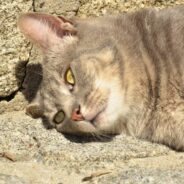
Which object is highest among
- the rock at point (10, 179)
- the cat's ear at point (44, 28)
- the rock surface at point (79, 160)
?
the cat's ear at point (44, 28)

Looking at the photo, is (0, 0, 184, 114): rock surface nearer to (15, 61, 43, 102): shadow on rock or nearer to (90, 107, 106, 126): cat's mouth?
(15, 61, 43, 102): shadow on rock

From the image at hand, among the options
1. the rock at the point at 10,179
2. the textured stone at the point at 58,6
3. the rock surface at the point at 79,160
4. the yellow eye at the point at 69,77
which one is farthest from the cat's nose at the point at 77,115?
the textured stone at the point at 58,6

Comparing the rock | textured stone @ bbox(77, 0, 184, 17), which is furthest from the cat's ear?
the rock

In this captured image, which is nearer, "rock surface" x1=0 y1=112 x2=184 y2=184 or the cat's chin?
"rock surface" x1=0 y1=112 x2=184 y2=184

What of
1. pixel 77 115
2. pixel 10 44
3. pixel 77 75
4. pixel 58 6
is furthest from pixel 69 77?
pixel 58 6

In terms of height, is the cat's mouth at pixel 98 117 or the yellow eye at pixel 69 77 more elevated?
the yellow eye at pixel 69 77

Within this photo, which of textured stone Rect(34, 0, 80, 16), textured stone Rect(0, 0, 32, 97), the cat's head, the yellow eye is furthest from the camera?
textured stone Rect(34, 0, 80, 16)

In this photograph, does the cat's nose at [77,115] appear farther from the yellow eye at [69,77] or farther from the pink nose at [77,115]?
the yellow eye at [69,77]

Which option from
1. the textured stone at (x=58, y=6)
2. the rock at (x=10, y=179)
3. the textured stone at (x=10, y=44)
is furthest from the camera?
the textured stone at (x=58, y=6)

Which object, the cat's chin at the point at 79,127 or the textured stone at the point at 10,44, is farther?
the textured stone at the point at 10,44
